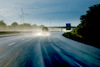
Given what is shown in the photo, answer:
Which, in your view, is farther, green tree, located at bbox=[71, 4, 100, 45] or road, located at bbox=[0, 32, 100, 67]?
green tree, located at bbox=[71, 4, 100, 45]

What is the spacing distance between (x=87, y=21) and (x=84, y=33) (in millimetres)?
1728

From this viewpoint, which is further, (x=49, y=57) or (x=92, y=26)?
(x=92, y=26)

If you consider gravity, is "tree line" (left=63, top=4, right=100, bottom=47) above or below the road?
above

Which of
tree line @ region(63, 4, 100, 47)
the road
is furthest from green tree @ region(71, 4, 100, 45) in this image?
the road

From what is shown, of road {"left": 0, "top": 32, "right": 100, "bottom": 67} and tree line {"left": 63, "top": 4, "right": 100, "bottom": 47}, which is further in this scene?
tree line {"left": 63, "top": 4, "right": 100, "bottom": 47}

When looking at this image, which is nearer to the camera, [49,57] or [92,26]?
[49,57]

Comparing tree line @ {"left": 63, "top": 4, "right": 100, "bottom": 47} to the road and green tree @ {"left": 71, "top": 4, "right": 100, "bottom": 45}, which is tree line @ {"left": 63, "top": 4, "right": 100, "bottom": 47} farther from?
the road

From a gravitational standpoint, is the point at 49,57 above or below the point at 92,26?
below

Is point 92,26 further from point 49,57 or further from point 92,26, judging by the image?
point 49,57

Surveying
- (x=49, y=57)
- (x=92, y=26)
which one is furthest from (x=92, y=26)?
(x=49, y=57)

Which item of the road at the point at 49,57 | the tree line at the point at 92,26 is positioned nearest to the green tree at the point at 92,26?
the tree line at the point at 92,26

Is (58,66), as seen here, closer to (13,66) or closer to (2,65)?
(13,66)

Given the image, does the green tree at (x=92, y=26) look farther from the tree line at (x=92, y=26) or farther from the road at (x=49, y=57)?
the road at (x=49, y=57)

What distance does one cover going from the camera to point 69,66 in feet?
17.8
